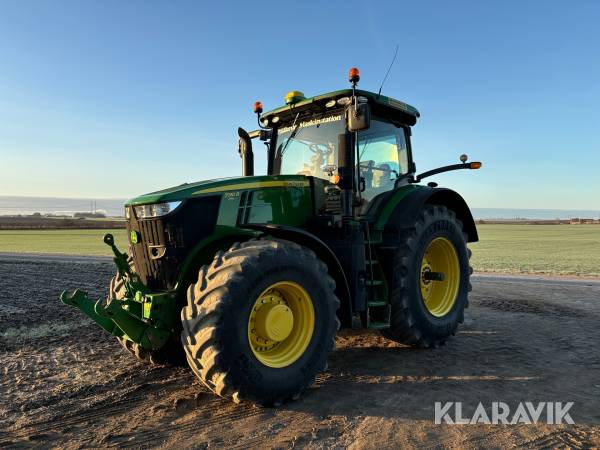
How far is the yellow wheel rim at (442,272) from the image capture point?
18.8ft

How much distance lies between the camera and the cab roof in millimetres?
4982

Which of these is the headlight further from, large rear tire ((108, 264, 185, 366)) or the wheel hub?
the wheel hub

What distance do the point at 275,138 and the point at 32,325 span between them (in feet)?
14.1

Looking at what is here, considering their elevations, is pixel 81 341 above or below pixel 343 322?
below

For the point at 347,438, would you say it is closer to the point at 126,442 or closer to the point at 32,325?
the point at 126,442

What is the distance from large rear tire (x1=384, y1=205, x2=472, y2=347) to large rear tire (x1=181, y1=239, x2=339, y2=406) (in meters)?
1.22

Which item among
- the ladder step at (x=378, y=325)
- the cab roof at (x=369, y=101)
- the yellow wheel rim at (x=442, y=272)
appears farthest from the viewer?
the yellow wheel rim at (x=442, y=272)

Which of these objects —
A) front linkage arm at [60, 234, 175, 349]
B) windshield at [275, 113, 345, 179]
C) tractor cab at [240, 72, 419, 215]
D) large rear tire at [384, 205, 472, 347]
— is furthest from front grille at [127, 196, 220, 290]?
large rear tire at [384, 205, 472, 347]

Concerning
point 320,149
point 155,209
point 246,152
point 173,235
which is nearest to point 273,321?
point 173,235

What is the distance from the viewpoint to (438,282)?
19.4 feet

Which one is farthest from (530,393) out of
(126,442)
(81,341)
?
(81,341)

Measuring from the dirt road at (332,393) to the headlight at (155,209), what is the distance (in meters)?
1.51

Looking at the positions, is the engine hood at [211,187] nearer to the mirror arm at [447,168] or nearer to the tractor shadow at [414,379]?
the tractor shadow at [414,379]

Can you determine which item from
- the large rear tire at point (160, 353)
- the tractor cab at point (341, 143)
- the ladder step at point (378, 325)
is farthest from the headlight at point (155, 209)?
the ladder step at point (378, 325)
